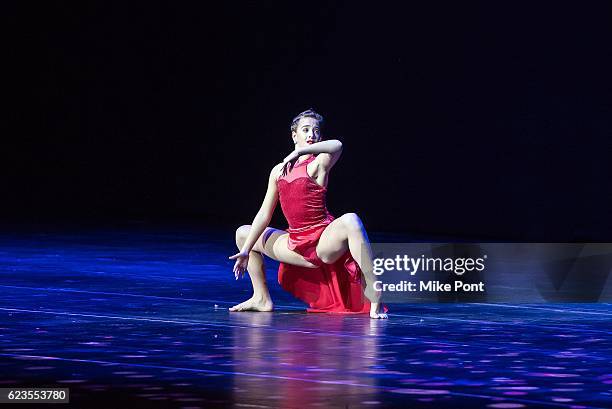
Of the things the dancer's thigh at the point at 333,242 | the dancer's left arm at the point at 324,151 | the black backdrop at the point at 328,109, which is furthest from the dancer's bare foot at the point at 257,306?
the black backdrop at the point at 328,109

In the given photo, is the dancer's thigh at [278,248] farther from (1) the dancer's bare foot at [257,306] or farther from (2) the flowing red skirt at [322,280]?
(1) the dancer's bare foot at [257,306]

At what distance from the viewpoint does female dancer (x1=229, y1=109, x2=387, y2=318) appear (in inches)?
270

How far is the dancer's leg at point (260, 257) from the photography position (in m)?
7.01

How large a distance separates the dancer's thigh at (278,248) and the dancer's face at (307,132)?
1.53 feet

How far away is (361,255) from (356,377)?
1.80 m

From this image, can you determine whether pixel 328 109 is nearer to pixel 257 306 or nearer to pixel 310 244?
pixel 257 306

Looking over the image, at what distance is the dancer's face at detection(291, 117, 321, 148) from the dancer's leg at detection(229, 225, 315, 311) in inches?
18.5

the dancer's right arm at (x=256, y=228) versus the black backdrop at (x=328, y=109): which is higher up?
the black backdrop at (x=328, y=109)

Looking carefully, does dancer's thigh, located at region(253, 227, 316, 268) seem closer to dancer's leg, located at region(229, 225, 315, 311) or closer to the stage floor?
dancer's leg, located at region(229, 225, 315, 311)

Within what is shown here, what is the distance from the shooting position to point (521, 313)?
721 centimetres

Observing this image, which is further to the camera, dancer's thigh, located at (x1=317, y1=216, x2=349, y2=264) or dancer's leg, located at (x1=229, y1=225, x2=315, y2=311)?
dancer's leg, located at (x1=229, y1=225, x2=315, y2=311)

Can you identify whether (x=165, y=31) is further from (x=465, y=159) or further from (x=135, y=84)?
(x=465, y=159)

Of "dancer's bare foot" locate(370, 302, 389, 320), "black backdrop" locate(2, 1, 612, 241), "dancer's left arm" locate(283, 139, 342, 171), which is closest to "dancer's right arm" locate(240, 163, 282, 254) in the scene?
"dancer's left arm" locate(283, 139, 342, 171)

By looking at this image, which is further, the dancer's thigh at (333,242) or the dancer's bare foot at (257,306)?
the dancer's bare foot at (257,306)
